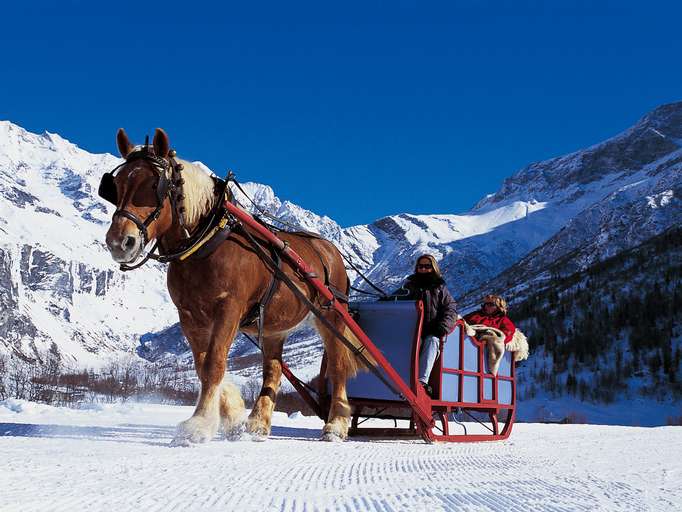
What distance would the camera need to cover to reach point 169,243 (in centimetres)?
576

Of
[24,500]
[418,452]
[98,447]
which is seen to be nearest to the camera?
[24,500]

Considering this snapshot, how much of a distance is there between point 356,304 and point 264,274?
2.31m

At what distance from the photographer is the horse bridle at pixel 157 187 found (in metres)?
5.33

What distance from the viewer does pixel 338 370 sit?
768 centimetres


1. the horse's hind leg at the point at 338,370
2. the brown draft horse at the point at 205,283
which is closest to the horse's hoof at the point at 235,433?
the brown draft horse at the point at 205,283

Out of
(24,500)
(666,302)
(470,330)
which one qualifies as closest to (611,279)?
(666,302)

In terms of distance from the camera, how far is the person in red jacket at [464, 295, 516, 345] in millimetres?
9047

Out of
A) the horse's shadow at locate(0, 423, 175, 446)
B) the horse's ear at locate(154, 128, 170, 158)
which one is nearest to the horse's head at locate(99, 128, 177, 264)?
the horse's ear at locate(154, 128, 170, 158)

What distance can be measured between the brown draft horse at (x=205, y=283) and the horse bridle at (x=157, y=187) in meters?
0.02

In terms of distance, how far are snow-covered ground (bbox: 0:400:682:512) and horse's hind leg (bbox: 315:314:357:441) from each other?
0.54 metres

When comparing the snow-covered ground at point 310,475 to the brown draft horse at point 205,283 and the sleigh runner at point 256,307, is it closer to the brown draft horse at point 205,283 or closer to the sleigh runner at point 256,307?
the brown draft horse at point 205,283

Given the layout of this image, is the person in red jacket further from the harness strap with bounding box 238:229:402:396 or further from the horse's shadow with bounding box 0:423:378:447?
the horse's shadow with bounding box 0:423:378:447

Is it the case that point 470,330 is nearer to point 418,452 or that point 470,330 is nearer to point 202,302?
point 418,452

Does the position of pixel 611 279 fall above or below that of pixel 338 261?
above
